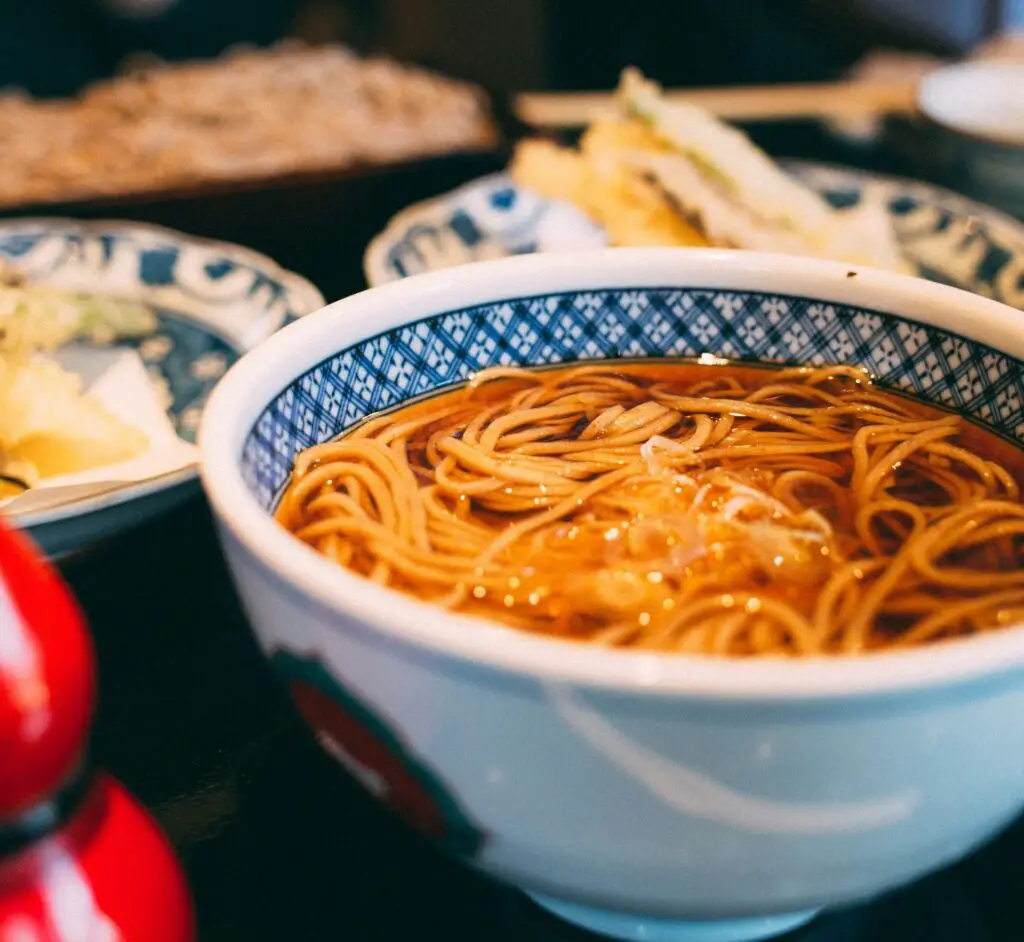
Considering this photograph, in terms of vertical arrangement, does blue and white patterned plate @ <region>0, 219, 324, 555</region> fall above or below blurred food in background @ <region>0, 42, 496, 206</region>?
above

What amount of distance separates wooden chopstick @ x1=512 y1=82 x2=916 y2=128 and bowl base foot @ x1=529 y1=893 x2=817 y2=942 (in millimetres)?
2238

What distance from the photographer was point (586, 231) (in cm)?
197

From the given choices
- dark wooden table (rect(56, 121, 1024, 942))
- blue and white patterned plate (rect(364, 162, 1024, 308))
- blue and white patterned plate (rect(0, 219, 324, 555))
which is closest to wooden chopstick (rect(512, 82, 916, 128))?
blue and white patterned plate (rect(364, 162, 1024, 308))

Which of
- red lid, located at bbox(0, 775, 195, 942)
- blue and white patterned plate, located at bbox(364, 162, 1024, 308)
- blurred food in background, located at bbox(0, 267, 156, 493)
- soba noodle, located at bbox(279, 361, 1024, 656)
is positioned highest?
soba noodle, located at bbox(279, 361, 1024, 656)

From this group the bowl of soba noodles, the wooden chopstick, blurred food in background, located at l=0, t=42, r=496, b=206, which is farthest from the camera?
the wooden chopstick

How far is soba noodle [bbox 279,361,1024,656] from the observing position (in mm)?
793

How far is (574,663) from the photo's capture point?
523 mm

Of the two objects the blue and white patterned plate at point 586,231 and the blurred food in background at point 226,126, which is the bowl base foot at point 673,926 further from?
the blurred food in background at point 226,126

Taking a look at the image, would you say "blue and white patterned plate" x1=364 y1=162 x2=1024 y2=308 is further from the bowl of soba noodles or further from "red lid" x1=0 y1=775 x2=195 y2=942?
"red lid" x1=0 y1=775 x2=195 y2=942

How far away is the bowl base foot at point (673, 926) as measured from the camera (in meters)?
0.75

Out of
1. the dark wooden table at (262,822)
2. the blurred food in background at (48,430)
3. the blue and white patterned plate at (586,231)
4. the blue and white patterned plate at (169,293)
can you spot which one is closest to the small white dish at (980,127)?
the blue and white patterned plate at (586,231)

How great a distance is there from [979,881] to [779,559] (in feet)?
0.98

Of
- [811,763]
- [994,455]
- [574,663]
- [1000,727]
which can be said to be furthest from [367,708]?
[994,455]

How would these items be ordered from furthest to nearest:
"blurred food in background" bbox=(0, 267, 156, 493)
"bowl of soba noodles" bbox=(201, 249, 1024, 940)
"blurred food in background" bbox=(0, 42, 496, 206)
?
"blurred food in background" bbox=(0, 42, 496, 206) < "blurred food in background" bbox=(0, 267, 156, 493) < "bowl of soba noodles" bbox=(201, 249, 1024, 940)
